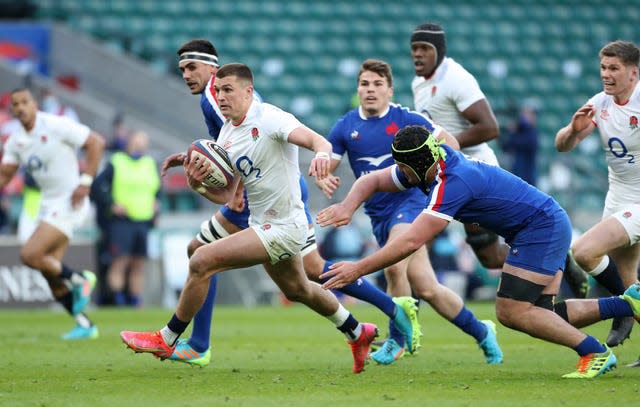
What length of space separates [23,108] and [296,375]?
5361 millimetres

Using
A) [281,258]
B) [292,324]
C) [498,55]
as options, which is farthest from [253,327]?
[498,55]

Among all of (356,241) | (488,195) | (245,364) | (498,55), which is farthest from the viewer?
(498,55)

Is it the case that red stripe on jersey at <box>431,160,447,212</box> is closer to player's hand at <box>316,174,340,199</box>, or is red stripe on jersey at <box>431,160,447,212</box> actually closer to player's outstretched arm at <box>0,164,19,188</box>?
player's hand at <box>316,174,340,199</box>

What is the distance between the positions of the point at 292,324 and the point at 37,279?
5055 millimetres

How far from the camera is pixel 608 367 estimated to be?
7770mm

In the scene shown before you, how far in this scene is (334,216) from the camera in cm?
766

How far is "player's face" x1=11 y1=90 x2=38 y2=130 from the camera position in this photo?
40.4 feet

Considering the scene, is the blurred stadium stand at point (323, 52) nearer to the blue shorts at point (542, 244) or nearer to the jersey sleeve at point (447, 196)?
the blue shorts at point (542, 244)

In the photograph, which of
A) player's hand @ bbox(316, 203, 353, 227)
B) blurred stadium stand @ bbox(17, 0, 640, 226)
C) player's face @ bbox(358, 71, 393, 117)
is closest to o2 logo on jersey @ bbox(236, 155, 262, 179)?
player's hand @ bbox(316, 203, 353, 227)

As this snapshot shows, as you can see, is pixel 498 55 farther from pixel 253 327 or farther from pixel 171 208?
pixel 253 327

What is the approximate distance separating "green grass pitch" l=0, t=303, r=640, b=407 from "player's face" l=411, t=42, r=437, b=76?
8.12ft

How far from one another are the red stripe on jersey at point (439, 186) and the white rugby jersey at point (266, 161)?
115 cm

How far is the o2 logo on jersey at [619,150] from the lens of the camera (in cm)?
918

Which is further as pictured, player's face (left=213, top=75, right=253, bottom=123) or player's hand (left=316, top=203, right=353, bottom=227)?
player's face (left=213, top=75, right=253, bottom=123)
